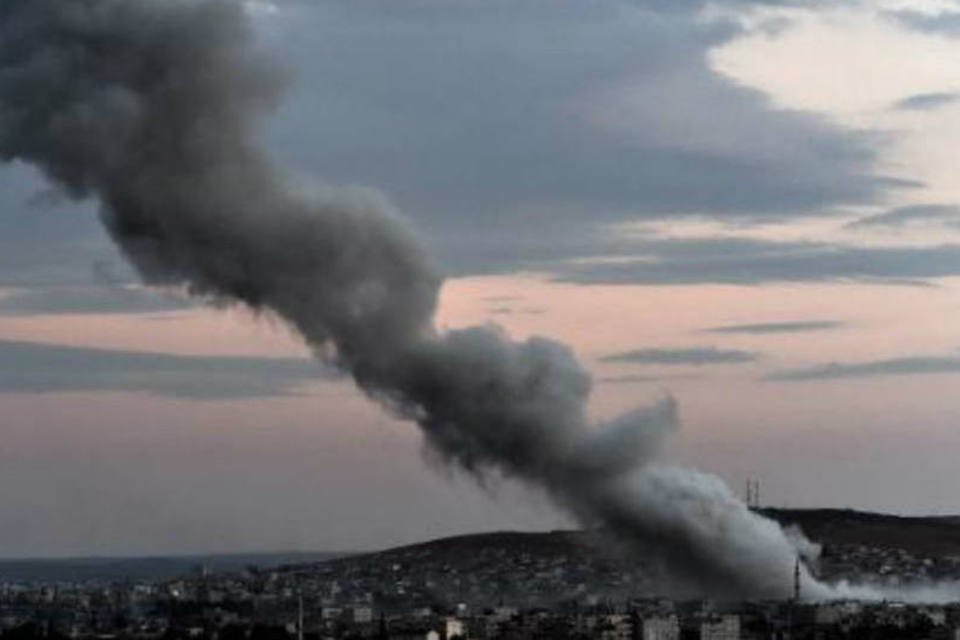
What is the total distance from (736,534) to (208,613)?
31.7 metres

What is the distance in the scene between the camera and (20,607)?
499ft

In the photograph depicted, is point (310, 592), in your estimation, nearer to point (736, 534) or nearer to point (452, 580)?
point (452, 580)

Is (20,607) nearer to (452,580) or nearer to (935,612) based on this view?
(452,580)

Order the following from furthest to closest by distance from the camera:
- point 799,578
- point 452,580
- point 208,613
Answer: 1. point 452,580
2. point 208,613
3. point 799,578

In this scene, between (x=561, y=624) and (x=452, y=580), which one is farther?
(x=452, y=580)

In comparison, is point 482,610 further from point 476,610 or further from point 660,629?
point 660,629

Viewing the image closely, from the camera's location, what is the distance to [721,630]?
4316 inches

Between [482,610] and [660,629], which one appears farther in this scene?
[482,610]

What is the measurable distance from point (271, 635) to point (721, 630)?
20.5 meters

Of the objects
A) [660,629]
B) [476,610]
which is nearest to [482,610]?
[476,610]

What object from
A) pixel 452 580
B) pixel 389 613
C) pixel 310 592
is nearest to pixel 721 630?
pixel 389 613

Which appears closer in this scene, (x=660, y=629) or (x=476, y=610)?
(x=660, y=629)

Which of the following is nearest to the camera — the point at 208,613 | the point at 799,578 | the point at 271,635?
the point at 271,635

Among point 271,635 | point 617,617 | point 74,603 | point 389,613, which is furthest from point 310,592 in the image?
point 271,635
